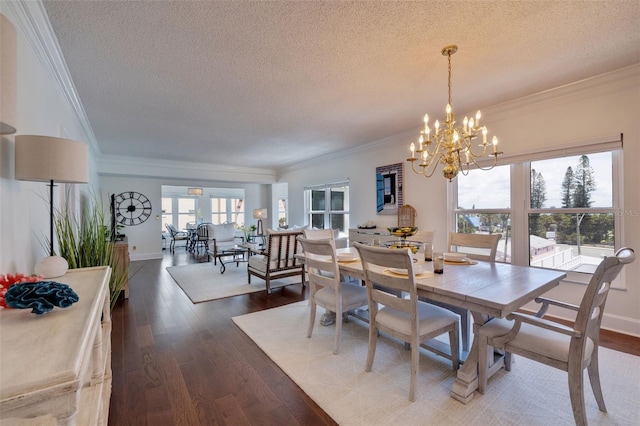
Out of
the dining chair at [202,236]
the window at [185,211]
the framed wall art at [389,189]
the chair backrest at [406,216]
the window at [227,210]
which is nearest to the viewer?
the chair backrest at [406,216]

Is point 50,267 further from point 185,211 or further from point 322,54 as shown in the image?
point 185,211

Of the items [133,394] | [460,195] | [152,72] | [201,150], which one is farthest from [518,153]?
[201,150]

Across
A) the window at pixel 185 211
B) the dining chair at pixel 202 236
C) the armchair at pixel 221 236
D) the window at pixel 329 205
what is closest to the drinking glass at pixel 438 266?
the window at pixel 329 205

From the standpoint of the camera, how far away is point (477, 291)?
5.45ft

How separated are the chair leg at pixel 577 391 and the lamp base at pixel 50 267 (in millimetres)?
2766

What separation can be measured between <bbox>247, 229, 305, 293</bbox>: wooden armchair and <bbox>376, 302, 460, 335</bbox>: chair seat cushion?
7.96 ft

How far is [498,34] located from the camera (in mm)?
2064

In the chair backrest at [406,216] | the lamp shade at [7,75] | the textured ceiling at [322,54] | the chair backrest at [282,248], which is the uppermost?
the textured ceiling at [322,54]

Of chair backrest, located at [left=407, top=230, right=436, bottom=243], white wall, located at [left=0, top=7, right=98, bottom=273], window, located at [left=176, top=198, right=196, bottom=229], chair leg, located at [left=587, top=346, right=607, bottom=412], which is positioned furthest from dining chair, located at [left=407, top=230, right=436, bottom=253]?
window, located at [left=176, top=198, right=196, bottom=229]

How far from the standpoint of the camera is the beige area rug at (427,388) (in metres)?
1.66

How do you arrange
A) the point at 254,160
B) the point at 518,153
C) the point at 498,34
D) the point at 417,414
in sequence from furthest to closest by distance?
the point at 254,160
the point at 518,153
the point at 498,34
the point at 417,414

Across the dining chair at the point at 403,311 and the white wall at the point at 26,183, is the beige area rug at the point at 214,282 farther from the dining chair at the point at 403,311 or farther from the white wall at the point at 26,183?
the dining chair at the point at 403,311

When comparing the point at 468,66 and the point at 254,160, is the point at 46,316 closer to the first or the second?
the point at 468,66

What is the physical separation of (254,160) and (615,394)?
22.3 feet
